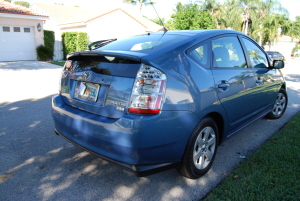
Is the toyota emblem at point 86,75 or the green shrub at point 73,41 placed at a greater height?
the toyota emblem at point 86,75

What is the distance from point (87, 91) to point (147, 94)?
0.79 metres

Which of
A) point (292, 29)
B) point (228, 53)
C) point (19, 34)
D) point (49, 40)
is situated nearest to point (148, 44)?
point (228, 53)

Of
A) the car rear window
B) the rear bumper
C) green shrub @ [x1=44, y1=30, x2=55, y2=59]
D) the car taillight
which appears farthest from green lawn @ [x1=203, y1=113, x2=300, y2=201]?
green shrub @ [x1=44, y1=30, x2=55, y2=59]

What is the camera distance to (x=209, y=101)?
2889 millimetres

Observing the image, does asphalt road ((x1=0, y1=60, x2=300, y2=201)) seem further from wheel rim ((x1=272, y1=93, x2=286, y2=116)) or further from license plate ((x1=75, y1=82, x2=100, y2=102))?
license plate ((x1=75, y1=82, x2=100, y2=102))

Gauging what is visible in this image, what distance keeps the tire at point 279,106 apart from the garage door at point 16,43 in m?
17.5

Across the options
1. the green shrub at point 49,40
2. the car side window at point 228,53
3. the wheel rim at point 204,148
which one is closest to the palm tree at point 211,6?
the green shrub at point 49,40

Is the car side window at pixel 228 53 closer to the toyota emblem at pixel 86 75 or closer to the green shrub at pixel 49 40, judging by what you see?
the toyota emblem at pixel 86 75

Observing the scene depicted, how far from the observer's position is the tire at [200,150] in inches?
110

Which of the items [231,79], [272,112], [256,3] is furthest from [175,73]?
[256,3]

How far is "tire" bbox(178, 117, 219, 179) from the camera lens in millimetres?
2793

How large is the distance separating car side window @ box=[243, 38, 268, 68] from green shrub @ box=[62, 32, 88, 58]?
18297mm

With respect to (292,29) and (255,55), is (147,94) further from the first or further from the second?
(292,29)

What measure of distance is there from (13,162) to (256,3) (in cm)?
A: 3827
